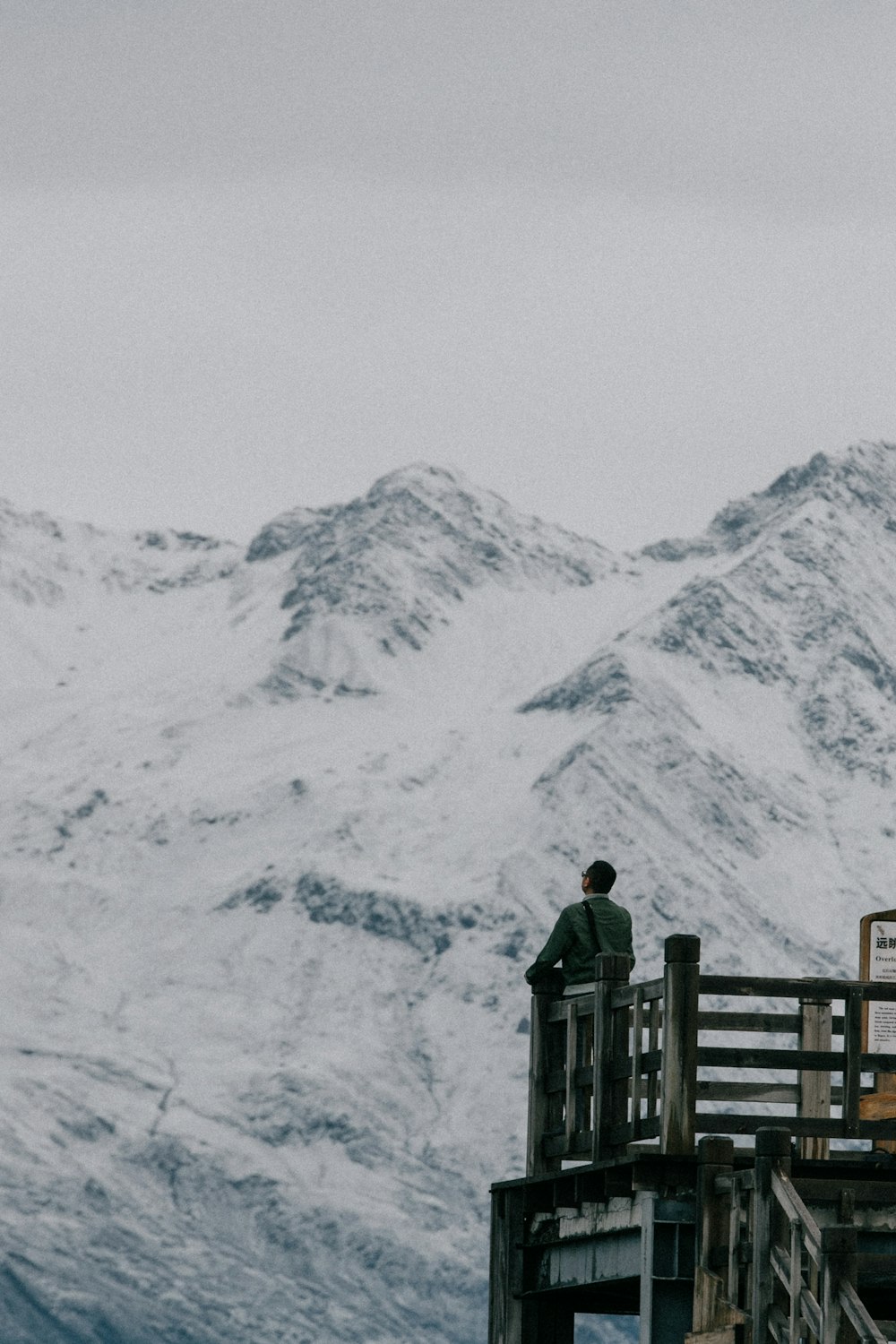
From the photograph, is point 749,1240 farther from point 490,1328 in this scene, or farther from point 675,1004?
point 490,1328

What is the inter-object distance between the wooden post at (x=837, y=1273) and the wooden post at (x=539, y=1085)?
5904mm

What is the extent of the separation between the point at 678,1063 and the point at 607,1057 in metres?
1.48

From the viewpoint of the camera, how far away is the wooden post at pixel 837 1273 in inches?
785

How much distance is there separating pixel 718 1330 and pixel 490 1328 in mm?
5348

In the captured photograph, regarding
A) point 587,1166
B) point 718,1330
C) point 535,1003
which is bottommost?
point 718,1330

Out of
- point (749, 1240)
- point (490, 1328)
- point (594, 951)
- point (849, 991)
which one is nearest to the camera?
point (749, 1240)

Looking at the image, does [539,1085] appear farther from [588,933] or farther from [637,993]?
[637,993]

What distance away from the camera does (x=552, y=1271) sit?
85.8ft

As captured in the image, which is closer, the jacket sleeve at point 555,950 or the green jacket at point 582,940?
the green jacket at point 582,940

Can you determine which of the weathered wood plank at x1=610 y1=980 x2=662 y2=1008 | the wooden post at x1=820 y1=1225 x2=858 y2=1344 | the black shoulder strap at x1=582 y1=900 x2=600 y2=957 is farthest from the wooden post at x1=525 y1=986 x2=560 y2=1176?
the wooden post at x1=820 y1=1225 x2=858 y2=1344

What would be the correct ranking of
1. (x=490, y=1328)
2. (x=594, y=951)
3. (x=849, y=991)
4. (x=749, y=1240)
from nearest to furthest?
1. (x=749, y=1240)
2. (x=849, y=991)
3. (x=594, y=951)
4. (x=490, y=1328)

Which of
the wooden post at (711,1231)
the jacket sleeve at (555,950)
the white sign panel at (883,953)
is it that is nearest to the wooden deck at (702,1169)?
the wooden post at (711,1231)

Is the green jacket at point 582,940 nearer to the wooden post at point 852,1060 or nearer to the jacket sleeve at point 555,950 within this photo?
the jacket sleeve at point 555,950

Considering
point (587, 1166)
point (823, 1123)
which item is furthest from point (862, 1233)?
point (587, 1166)
